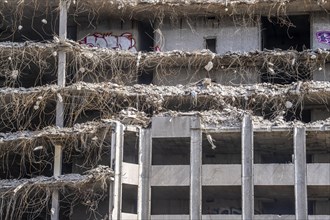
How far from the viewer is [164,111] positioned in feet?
106

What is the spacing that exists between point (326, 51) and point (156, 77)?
7.06 meters

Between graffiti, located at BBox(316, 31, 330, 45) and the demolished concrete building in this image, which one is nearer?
the demolished concrete building

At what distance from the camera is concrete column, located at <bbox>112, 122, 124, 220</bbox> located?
97.1 ft

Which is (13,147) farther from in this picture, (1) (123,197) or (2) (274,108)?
(2) (274,108)

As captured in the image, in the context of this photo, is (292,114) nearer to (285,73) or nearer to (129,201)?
(285,73)

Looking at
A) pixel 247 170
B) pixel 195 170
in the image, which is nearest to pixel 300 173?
pixel 247 170

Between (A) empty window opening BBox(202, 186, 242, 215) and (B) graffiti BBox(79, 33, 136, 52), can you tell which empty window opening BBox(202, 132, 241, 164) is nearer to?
(A) empty window opening BBox(202, 186, 242, 215)

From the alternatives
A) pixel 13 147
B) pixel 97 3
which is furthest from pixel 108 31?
pixel 13 147

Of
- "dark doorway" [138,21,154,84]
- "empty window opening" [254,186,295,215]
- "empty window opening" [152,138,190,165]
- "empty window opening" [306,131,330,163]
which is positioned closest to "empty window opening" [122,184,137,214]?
"empty window opening" [152,138,190,165]

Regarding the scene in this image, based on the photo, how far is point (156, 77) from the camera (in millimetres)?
34438

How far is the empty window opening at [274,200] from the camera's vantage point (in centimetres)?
3060

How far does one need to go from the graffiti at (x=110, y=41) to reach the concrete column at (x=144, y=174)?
18.6 ft

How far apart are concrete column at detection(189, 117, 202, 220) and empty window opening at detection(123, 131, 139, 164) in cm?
218

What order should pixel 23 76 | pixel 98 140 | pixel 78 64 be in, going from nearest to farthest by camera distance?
pixel 98 140, pixel 78 64, pixel 23 76
